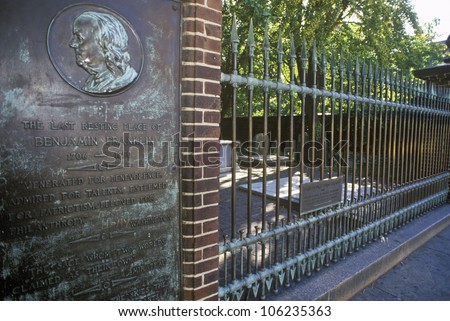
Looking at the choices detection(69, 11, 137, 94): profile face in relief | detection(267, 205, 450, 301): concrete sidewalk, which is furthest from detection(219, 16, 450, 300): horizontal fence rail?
detection(69, 11, 137, 94): profile face in relief

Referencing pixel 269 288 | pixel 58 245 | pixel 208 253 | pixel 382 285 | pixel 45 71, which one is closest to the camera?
pixel 45 71

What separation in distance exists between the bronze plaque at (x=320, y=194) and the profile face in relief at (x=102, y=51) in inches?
78.9

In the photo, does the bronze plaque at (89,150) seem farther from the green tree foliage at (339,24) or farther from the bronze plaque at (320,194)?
the green tree foliage at (339,24)

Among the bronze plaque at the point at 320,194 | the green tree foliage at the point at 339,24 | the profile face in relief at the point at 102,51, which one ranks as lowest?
the bronze plaque at the point at 320,194

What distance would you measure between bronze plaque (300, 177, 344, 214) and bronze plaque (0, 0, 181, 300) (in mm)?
1471

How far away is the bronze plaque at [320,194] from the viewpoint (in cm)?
313

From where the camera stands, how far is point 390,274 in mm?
3797

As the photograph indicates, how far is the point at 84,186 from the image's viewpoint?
1.79 meters

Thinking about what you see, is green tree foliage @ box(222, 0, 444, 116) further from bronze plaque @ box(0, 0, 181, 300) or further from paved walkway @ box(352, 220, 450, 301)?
bronze plaque @ box(0, 0, 181, 300)

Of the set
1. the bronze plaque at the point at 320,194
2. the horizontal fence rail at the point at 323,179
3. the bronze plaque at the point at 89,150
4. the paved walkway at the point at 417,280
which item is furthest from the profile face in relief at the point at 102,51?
the paved walkway at the point at 417,280

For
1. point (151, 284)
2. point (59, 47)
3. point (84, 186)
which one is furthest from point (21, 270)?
point (59, 47)

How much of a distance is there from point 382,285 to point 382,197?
3.97 ft

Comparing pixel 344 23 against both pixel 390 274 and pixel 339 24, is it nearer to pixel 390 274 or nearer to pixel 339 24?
pixel 339 24

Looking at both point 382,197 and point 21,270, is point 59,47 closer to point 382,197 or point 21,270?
point 21,270
